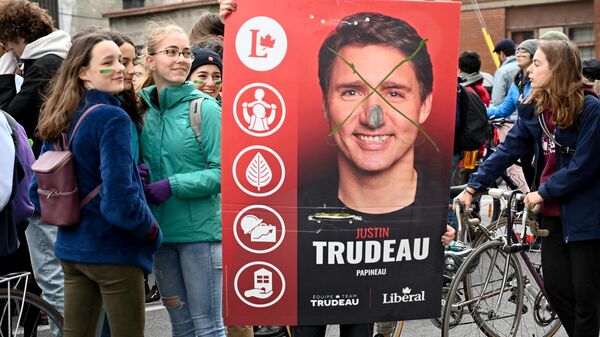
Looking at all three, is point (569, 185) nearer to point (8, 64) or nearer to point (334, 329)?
point (334, 329)

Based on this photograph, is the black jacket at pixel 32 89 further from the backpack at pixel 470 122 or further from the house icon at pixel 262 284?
the backpack at pixel 470 122

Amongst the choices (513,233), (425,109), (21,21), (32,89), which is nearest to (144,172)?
(425,109)

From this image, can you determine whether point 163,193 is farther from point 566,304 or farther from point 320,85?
point 566,304

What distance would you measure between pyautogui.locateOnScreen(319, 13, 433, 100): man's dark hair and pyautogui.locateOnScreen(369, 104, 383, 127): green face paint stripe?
97 mm

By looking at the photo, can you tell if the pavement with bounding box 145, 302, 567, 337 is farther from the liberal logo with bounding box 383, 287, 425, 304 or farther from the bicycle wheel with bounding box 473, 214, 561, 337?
the liberal logo with bounding box 383, 287, 425, 304

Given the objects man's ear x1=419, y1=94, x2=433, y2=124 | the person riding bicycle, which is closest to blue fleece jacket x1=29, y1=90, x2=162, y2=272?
man's ear x1=419, y1=94, x2=433, y2=124

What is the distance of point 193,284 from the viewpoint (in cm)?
430

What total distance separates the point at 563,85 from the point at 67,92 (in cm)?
251

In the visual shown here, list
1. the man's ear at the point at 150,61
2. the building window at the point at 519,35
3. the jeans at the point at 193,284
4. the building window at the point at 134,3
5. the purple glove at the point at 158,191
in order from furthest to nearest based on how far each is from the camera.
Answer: the building window at the point at 134,3
the building window at the point at 519,35
the man's ear at the point at 150,61
the jeans at the point at 193,284
the purple glove at the point at 158,191

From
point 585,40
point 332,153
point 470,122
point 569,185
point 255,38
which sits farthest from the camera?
point 585,40

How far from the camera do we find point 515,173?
28.0 ft

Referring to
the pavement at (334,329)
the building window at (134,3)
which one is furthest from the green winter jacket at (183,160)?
the building window at (134,3)

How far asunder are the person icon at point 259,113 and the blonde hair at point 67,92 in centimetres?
82

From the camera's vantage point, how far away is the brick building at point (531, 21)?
869 inches
